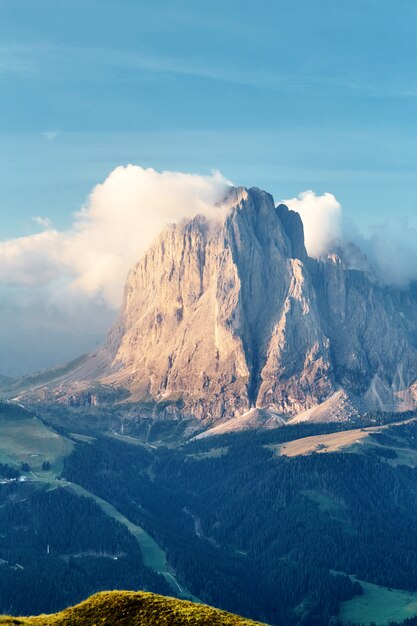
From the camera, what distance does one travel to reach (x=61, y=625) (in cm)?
9900

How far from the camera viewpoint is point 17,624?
97.6m

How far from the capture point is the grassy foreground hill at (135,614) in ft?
318

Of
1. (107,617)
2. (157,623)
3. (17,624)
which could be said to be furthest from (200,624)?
(17,624)

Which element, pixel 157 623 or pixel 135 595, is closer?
pixel 157 623

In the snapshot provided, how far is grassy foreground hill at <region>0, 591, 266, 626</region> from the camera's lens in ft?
318

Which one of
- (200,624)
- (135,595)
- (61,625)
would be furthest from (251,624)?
(61,625)

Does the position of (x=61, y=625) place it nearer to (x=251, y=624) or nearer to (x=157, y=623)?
(x=157, y=623)

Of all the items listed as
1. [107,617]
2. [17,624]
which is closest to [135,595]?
[107,617]

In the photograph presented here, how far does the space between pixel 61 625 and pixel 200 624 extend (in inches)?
653

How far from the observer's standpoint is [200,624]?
96000mm

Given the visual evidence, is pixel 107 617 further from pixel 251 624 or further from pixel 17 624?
pixel 251 624

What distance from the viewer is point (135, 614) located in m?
98.9

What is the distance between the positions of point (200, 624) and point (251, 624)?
6.08 metres

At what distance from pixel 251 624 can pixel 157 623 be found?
428 inches
